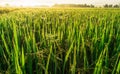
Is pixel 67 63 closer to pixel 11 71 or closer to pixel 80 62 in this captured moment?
pixel 80 62

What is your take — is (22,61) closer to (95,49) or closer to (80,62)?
(80,62)

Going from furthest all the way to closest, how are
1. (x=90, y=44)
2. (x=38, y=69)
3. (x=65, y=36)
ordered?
(x=65, y=36), (x=90, y=44), (x=38, y=69)

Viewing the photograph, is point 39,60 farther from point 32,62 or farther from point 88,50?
point 88,50

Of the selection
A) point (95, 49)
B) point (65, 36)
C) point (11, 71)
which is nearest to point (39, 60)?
point (11, 71)

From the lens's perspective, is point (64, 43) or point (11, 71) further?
point (64, 43)

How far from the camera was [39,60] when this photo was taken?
3.58 feet

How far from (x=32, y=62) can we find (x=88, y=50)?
43cm

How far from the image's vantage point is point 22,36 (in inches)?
69.4

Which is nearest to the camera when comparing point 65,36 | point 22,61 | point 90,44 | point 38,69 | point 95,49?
point 22,61

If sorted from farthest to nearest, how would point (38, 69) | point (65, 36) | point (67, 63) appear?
point (65, 36) < point (67, 63) < point (38, 69)

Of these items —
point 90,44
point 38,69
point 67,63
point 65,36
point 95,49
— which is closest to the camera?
point 38,69

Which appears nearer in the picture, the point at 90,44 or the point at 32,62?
the point at 32,62

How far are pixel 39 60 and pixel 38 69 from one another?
5 cm

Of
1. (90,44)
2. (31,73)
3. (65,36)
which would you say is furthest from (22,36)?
(31,73)
